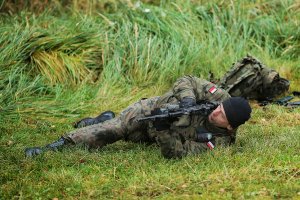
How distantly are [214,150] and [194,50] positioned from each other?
4.04 m

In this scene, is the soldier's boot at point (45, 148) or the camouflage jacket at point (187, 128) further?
the soldier's boot at point (45, 148)

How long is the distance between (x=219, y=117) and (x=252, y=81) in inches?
114

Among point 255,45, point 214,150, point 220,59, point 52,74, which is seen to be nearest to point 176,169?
point 214,150

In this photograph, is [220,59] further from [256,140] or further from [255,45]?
[256,140]

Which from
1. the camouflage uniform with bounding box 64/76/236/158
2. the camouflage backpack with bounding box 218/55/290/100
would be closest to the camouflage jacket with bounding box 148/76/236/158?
the camouflage uniform with bounding box 64/76/236/158

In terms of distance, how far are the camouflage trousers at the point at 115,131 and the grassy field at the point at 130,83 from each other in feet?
0.47

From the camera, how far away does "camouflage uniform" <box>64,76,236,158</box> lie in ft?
19.8

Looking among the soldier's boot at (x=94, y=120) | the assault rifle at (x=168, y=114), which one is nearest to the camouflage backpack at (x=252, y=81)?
the soldier's boot at (x=94, y=120)

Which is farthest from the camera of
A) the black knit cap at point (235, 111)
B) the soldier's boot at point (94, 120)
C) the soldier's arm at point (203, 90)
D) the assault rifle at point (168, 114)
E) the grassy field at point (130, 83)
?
the soldier's boot at point (94, 120)

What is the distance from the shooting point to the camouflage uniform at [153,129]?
6.04m

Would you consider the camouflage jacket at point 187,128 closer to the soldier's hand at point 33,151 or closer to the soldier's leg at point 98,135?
the soldier's leg at point 98,135

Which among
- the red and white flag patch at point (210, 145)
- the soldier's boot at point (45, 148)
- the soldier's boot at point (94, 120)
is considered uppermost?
the red and white flag patch at point (210, 145)

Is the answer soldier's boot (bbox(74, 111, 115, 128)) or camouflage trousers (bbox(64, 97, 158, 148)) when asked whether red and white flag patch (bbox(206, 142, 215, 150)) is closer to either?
camouflage trousers (bbox(64, 97, 158, 148))

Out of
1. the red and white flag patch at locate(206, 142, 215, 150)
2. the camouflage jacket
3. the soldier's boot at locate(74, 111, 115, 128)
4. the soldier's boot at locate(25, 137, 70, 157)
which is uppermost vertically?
the camouflage jacket
